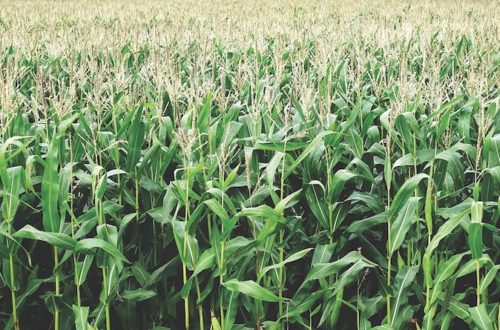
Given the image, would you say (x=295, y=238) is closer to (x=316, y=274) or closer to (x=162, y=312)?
(x=316, y=274)

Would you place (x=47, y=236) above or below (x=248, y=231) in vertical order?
above

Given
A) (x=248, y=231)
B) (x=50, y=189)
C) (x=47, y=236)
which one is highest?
(x=50, y=189)

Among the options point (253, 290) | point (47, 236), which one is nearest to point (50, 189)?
point (47, 236)

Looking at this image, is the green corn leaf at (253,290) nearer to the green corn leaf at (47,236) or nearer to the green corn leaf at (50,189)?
the green corn leaf at (47,236)

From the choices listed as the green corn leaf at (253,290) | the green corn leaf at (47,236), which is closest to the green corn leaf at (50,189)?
the green corn leaf at (47,236)

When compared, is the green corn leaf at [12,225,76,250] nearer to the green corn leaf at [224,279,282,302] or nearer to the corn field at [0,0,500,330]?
the corn field at [0,0,500,330]

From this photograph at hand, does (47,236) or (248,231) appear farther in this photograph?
(248,231)

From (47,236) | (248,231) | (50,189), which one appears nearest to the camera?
(47,236)

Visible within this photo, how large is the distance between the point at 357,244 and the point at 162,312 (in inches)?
40.8

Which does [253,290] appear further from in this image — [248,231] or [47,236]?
[47,236]

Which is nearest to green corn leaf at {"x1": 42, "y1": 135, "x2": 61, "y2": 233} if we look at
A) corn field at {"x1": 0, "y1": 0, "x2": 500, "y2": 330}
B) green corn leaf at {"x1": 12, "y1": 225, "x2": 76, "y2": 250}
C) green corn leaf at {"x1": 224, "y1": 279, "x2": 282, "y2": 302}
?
corn field at {"x1": 0, "y1": 0, "x2": 500, "y2": 330}

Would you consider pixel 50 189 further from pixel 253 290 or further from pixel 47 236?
pixel 253 290

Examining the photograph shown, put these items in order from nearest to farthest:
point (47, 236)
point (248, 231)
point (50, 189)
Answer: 1. point (47, 236)
2. point (50, 189)
3. point (248, 231)

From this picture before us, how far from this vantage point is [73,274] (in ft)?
9.20
